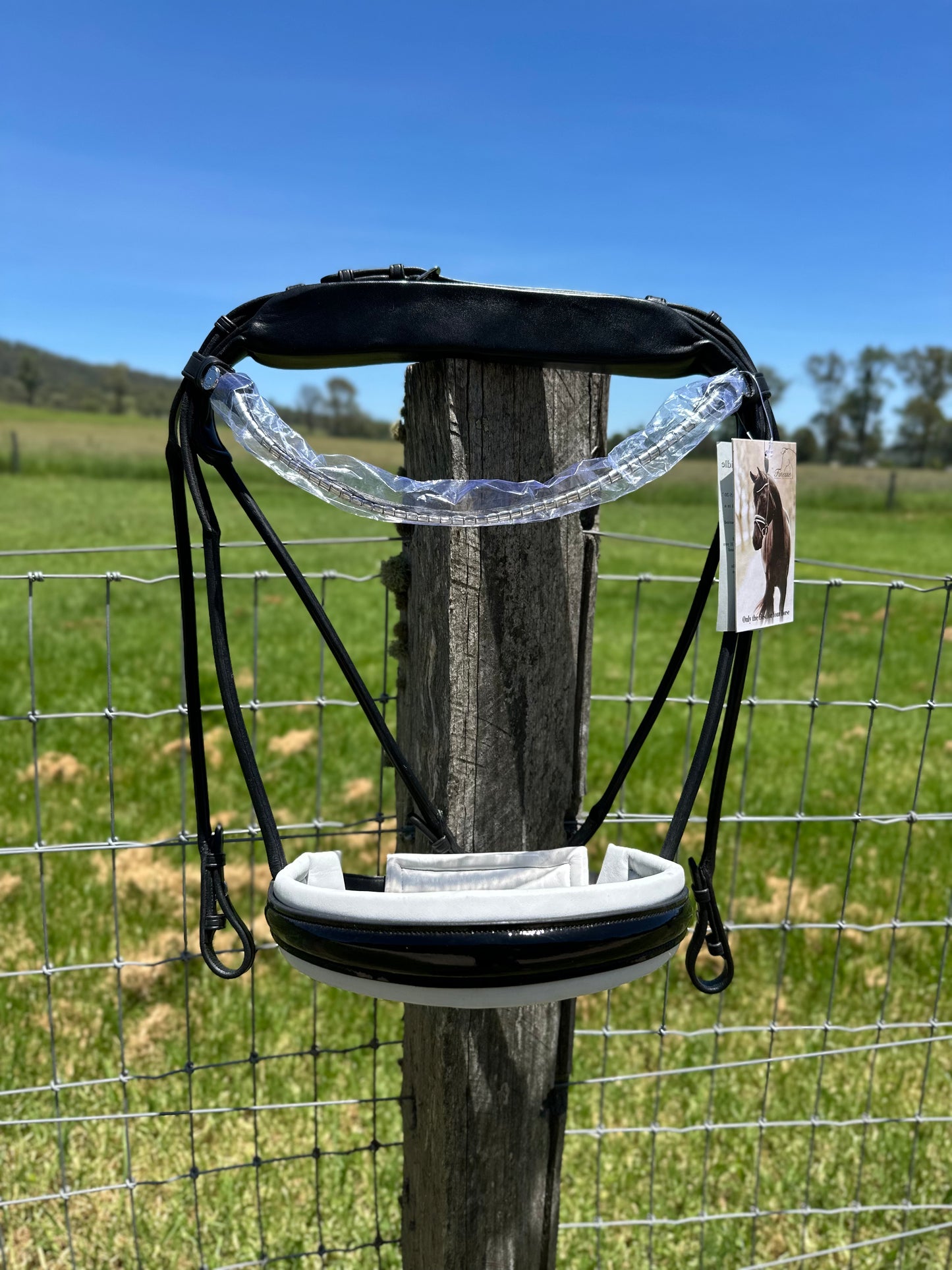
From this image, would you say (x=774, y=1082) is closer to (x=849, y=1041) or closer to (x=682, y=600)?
(x=849, y=1041)

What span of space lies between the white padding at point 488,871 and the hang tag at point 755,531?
0.39m

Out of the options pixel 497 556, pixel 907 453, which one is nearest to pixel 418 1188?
pixel 497 556

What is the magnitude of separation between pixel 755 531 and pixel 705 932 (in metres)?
0.58

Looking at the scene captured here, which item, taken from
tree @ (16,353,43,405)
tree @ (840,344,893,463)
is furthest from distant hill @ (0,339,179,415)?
tree @ (840,344,893,463)

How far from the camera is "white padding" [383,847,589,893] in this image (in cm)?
122

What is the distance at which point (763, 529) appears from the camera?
50.1 inches

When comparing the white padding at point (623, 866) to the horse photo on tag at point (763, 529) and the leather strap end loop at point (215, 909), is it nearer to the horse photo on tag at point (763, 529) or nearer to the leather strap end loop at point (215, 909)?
the horse photo on tag at point (763, 529)

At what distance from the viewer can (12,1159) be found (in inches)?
95.7

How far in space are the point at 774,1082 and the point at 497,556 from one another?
2296 mm

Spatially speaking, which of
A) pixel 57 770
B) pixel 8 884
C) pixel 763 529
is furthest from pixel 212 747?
pixel 763 529

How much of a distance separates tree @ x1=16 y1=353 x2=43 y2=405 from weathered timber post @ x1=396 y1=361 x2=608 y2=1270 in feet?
311

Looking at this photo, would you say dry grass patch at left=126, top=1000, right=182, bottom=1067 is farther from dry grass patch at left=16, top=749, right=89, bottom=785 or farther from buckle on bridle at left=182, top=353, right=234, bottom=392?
buckle on bridle at left=182, top=353, right=234, bottom=392

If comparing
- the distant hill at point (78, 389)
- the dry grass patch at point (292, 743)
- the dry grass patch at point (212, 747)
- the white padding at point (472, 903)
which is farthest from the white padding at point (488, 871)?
the distant hill at point (78, 389)

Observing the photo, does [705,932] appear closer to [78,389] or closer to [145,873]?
[145,873]
